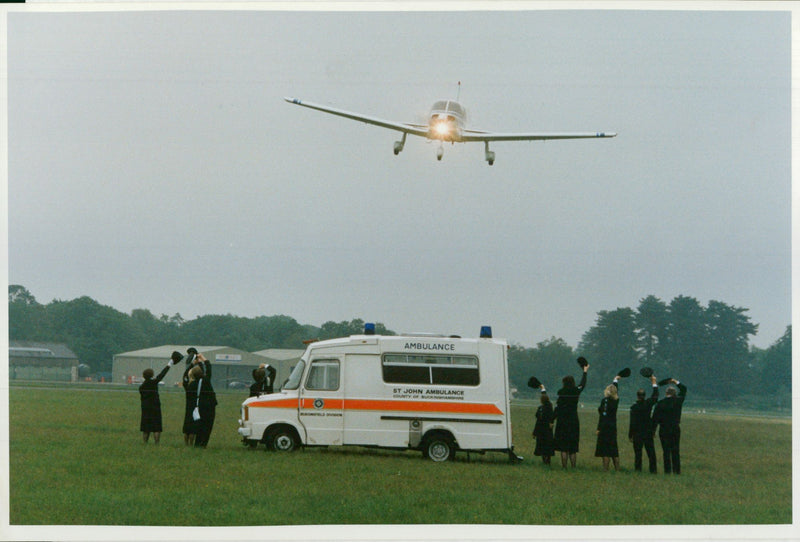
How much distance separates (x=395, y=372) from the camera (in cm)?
1459

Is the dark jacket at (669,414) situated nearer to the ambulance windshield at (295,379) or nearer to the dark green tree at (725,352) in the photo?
the dark green tree at (725,352)

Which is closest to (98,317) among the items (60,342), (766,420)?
(60,342)

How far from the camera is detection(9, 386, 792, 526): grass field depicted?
11078 millimetres

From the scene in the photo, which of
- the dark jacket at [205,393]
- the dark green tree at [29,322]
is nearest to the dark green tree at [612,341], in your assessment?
the dark jacket at [205,393]

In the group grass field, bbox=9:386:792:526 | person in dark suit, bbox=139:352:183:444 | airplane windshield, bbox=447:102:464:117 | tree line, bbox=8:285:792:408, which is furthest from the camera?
tree line, bbox=8:285:792:408

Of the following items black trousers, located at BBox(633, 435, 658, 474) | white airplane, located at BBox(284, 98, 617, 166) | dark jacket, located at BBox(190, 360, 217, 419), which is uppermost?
white airplane, located at BBox(284, 98, 617, 166)

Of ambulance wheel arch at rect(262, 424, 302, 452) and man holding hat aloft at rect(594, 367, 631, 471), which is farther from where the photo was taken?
ambulance wheel arch at rect(262, 424, 302, 452)

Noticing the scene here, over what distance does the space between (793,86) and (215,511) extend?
9.69 m

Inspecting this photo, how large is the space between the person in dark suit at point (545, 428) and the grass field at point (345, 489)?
0.28m

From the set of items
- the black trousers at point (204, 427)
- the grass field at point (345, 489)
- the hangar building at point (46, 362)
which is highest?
the hangar building at point (46, 362)

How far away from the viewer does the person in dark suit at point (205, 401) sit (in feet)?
48.6

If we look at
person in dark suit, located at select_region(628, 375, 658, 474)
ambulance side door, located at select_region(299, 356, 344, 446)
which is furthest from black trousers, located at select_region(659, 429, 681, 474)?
ambulance side door, located at select_region(299, 356, 344, 446)

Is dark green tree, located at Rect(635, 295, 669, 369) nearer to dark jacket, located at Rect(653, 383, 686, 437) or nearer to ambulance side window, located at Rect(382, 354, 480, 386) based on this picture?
dark jacket, located at Rect(653, 383, 686, 437)

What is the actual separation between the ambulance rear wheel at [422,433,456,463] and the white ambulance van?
15 mm
